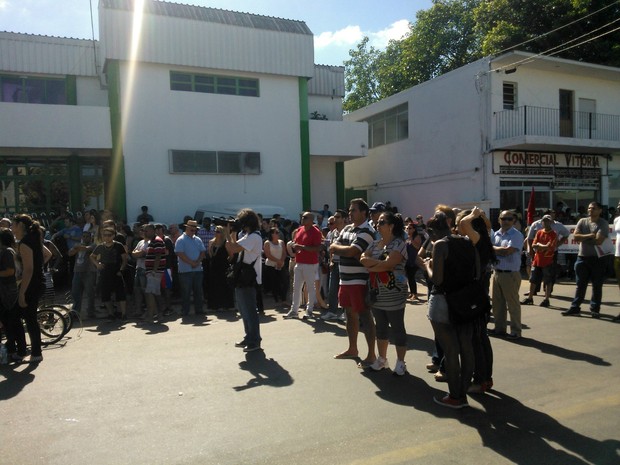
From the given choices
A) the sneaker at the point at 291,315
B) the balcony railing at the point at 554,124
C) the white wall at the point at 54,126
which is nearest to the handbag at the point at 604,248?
the sneaker at the point at 291,315

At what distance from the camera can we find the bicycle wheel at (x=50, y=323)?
309 inches

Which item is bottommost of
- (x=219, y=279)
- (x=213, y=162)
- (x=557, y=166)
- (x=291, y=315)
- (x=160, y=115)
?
(x=291, y=315)

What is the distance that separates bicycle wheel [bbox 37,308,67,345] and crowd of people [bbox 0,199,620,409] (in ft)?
3.20

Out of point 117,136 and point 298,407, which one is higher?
point 117,136

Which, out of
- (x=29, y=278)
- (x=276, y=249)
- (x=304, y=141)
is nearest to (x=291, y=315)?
(x=276, y=249)

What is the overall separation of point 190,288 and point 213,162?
861 cm

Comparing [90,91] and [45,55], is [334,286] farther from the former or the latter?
[45,55]

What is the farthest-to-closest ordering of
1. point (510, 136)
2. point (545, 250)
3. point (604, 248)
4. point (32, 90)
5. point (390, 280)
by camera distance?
point (510, 136), point (32, 90), point (545, 250), point (604, 248), point (390, 280)

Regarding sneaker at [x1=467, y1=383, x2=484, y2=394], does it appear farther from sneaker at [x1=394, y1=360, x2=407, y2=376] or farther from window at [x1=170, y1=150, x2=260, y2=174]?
window at [x1=170, y1=150, x2=260, y2=174]

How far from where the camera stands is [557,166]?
797 inches

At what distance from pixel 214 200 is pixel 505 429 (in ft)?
48.8

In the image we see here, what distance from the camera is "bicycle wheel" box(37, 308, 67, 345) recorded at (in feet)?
25.8

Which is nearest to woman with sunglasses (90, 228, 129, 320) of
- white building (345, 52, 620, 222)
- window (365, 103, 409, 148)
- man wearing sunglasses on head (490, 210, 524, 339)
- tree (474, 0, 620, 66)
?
man wearing sunglasses on head (490, 210, 524, 339)

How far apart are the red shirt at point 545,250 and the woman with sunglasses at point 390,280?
5648 millimetres
